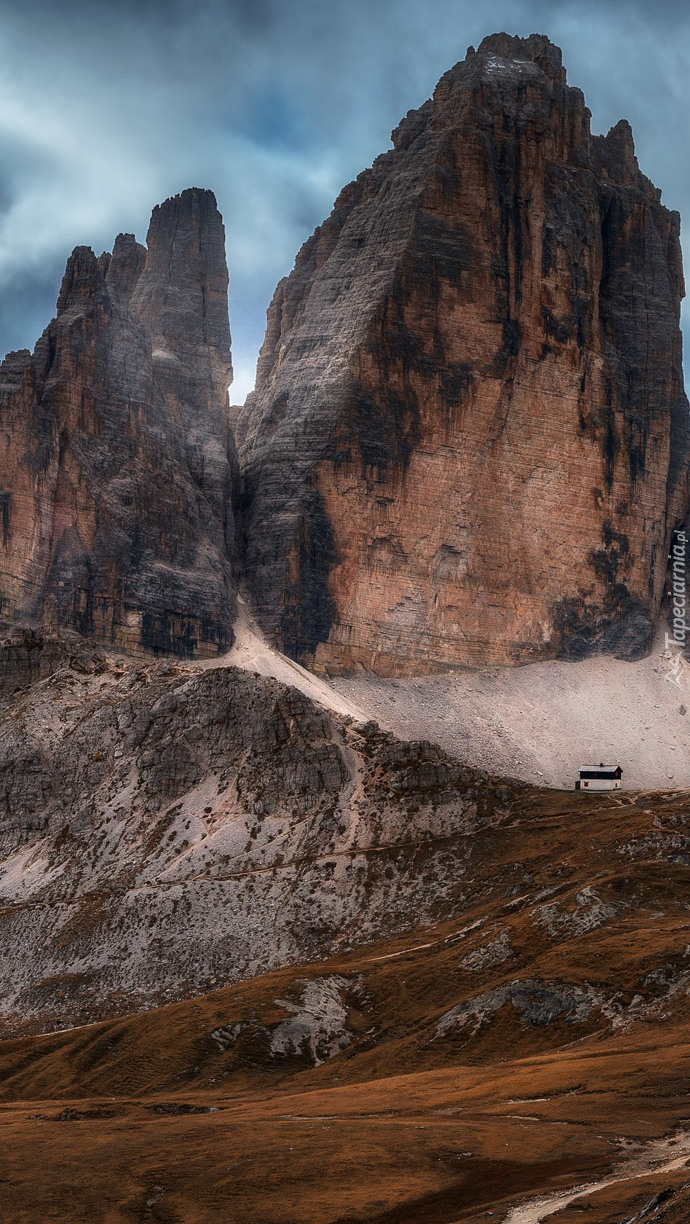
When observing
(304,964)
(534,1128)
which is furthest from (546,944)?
(534,1128)

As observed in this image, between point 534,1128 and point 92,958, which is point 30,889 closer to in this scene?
point 92,958

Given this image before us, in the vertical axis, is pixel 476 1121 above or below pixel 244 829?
below

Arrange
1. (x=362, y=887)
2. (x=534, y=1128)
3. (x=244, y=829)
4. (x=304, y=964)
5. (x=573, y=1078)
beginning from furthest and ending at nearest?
(x=244, y=829), (x=362, y=887), (x=304, y=964), (x=573, y=1078), (x=534, y=1128)

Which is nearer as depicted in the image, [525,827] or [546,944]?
[546,944]

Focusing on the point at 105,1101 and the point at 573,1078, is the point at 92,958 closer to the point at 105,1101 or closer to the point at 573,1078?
the point at 105,1101

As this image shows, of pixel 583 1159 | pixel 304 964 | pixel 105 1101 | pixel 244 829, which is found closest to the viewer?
pixel 583 1159

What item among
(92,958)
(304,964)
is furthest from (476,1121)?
(92,958)
